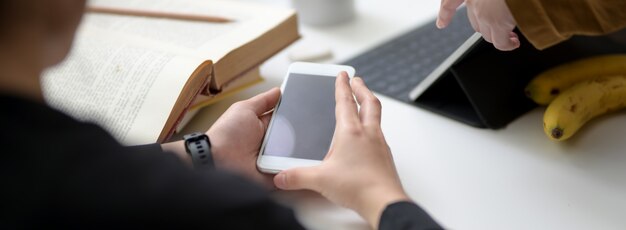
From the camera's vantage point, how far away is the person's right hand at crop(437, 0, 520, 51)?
606 mm

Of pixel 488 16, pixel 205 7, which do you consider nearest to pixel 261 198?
pixel 488 16

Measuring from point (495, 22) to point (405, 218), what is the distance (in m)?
0.22

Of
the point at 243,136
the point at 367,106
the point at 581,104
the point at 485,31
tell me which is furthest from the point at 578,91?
the point at 243,136

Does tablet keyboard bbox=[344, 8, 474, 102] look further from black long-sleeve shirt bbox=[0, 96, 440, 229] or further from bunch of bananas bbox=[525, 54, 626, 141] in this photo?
black long-sleeve shirt bbox=[0, 96, 440, 229]

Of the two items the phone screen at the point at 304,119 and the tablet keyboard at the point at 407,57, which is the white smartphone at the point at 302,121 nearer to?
the phone screen at the point at 304,119

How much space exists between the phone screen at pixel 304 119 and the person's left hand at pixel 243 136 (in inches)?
0.5

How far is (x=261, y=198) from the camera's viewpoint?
0.40 metres

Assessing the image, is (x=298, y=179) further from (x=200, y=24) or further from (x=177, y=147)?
(x=200, y=24)

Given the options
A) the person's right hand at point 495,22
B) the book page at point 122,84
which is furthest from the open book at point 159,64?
the person's right hand at point 495,22

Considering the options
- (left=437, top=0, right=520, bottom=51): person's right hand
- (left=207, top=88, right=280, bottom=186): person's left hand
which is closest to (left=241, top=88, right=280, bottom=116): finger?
(left=207, top=88, right=280, bottom=186): person's left hand

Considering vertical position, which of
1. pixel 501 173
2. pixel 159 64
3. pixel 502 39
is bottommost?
pixel 501 173

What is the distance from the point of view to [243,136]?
63cm

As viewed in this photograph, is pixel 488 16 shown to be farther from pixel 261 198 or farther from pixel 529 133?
pixel 261 198

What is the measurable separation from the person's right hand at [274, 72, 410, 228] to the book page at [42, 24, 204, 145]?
149mm
